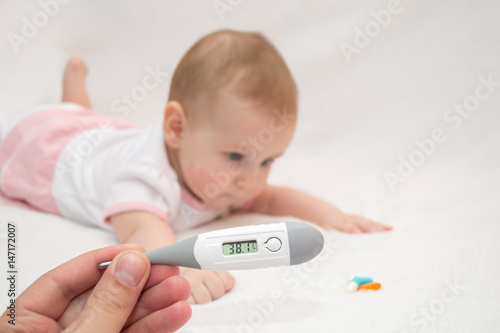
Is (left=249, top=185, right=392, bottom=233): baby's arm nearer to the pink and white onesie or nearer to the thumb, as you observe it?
the pink and white onesie

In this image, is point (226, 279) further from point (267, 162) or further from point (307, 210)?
point (307, 210)

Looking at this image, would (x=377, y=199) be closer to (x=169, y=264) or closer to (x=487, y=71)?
(x=487, y=71)

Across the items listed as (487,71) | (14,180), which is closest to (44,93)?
(14,180)

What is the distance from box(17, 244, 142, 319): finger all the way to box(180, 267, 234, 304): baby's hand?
22cm

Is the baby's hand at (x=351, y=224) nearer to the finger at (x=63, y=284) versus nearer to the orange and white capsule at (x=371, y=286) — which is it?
the orange and white capsule at (x=371, y=286)

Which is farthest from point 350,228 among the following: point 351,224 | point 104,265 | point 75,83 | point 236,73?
point 75,83

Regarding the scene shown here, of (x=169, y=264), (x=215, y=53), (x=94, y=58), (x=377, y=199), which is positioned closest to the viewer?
(x=169, y=264)

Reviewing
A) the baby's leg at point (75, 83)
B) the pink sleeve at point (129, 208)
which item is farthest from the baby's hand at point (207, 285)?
the baby's leg at point (75, 83)

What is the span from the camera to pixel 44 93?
6.25 ft

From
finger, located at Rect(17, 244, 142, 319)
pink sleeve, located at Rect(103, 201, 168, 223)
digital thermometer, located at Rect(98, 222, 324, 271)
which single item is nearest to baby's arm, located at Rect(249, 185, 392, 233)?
pink sleeve, located at Rect(103, 201, 168, 223)

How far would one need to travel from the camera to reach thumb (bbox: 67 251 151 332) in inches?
23.0

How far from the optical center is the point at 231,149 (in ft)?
3.88

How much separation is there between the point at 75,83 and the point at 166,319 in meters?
1.46

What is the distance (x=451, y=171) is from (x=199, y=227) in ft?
2.68
